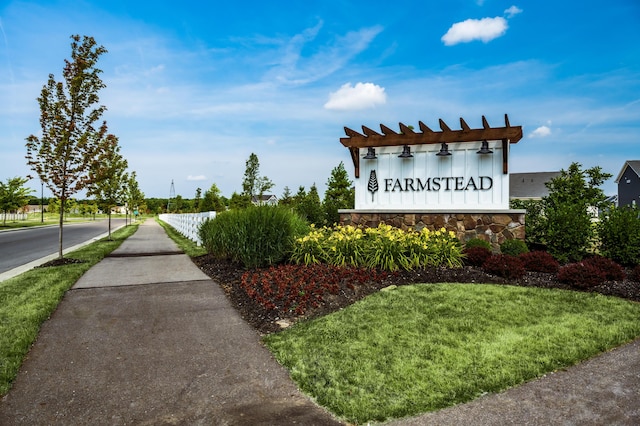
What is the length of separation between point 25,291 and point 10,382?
405cm

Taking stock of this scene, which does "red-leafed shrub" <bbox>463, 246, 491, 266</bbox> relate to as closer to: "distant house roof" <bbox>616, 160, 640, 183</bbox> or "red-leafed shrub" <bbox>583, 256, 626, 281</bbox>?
"red-leafed shrub" <bbox>583, 256, 626, 281</bbox>

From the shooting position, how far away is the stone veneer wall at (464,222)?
9.34 meters

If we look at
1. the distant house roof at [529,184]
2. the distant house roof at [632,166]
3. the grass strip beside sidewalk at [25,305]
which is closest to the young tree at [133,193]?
the grass strip beside sidewalk at [25,305]

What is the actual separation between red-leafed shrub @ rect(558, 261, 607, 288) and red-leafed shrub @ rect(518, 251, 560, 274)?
20.9 inches

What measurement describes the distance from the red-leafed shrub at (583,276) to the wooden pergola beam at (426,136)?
11.6ft

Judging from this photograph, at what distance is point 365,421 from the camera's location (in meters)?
3.05

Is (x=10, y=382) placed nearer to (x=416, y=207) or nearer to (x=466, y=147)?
(x=416, y=207)

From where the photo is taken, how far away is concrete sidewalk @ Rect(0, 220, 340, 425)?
3166 mm

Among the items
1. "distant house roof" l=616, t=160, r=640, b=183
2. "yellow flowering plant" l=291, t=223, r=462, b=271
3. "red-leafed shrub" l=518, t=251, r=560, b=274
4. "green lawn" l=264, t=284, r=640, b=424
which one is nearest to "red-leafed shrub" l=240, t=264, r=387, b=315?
"yellow flowering plant" l=291, t=223, r=462, b=271

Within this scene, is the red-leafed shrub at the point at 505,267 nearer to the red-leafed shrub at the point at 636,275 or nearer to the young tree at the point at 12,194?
the red-leafed shrub at the point at 636,275

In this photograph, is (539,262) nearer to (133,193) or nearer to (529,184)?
(133,193)

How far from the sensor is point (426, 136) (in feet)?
33.7

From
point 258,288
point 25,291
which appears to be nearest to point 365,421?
point 258,288

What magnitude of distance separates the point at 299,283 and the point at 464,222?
16.6 ft
